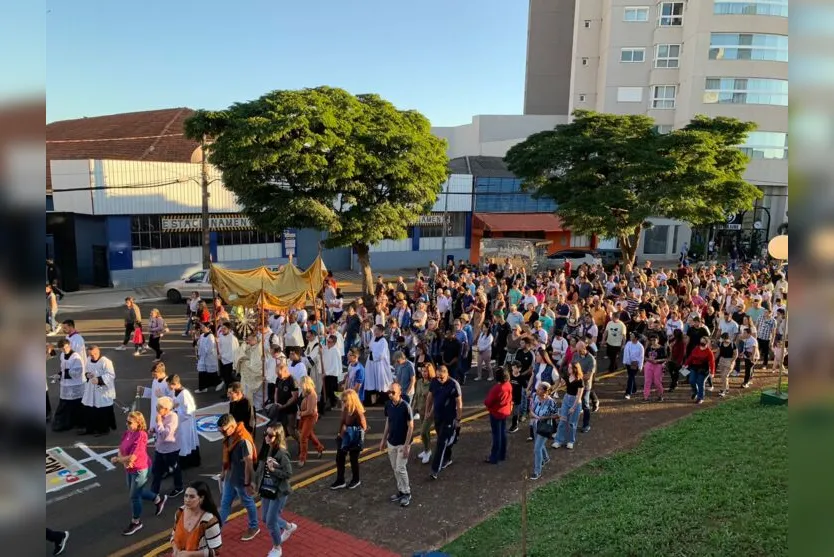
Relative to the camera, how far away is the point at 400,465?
781cm

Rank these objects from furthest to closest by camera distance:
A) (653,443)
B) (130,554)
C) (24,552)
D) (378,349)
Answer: (378,349) → (653,443) → (130,554) → (24,552)

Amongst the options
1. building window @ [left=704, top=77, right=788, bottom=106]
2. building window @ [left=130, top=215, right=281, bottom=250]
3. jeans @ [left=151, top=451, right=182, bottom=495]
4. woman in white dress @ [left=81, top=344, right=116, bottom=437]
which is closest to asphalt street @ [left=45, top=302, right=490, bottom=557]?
woman in white dress @ [left=81, top=344, right=116, bottom=437]

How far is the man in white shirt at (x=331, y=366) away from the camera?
11336 millimetres

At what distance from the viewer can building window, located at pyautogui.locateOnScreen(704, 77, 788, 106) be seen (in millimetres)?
41594

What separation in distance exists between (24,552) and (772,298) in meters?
17.4

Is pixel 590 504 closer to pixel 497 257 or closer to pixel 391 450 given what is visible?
pixel 391 450

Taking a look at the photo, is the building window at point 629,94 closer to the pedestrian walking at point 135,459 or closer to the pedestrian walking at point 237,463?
the pedestrian walking at point 237,463

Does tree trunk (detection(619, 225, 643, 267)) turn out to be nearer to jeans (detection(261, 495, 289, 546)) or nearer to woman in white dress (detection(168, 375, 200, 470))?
woman in white dress (detection(168, 375, 200, 470))

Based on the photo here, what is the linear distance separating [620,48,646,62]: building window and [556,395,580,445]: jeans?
1766 inches

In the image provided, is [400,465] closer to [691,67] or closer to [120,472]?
[120,472]

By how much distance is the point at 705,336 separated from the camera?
37.7 ft

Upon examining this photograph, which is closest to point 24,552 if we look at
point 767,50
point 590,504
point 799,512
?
point 799,512

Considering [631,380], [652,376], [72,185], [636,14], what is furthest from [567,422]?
[636,14]

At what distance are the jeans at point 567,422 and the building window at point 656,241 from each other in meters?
38.7
